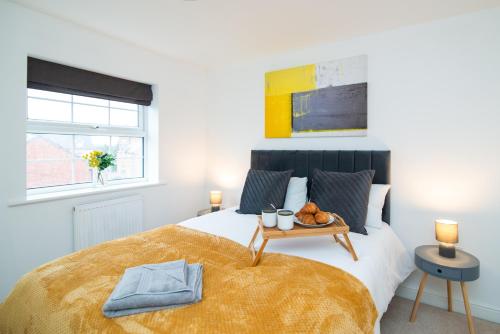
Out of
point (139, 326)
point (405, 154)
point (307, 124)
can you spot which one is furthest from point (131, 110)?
point (405, 154)

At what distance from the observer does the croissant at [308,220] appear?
1.69 m

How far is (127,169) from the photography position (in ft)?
10.5

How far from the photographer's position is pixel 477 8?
2.12 meters

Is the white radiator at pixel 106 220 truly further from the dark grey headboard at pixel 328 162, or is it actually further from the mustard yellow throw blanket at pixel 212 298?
the dark grey headboard at pixel 328 162

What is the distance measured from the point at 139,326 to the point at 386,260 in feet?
5.25

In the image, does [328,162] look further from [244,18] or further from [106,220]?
[106,220]

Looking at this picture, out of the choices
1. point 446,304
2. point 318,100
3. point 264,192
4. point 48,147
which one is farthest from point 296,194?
point 48,147

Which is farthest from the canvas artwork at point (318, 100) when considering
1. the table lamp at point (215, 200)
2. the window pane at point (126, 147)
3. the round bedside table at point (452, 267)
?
the window pane at point (126, 147)

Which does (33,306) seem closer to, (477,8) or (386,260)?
(386,260)

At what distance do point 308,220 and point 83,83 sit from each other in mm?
2378

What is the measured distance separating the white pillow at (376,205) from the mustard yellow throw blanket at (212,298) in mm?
981

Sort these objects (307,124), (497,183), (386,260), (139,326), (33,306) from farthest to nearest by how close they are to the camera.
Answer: (307,124) < (497,183) < (386,260) < (33,306) < (139,326)

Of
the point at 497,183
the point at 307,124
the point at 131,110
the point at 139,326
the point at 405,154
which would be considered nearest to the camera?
the point at 139,326

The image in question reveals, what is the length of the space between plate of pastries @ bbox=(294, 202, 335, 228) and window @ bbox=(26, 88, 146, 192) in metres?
2.23
